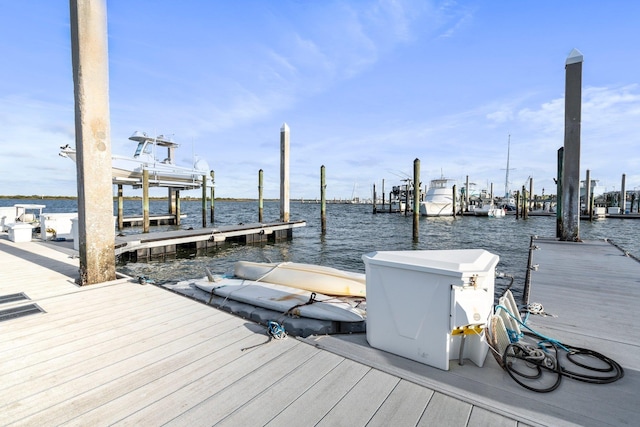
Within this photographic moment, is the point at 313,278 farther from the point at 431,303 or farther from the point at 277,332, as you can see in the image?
the point at 431,303

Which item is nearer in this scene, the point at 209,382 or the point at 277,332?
the point at 209,382

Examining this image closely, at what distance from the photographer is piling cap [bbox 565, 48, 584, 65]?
8367 millimetres

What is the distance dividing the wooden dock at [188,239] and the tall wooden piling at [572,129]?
1253cm

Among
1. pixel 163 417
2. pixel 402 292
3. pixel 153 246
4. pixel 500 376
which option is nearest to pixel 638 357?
pixel 500 376

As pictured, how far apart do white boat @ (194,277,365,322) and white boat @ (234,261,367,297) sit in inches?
5.1

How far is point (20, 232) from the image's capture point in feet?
30.4

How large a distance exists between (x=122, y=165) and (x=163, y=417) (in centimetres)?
2166

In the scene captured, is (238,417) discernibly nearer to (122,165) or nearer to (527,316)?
(527,316)

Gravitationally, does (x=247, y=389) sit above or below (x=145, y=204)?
below

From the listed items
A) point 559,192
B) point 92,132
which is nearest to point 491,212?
point 559,192

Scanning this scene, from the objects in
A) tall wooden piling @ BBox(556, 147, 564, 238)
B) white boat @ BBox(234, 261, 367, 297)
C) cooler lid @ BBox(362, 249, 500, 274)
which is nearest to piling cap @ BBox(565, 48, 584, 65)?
tall wooden piling @ BBox(556, 147, 564, 238)

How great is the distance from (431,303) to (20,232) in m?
12.2

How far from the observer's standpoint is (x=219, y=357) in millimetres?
2438

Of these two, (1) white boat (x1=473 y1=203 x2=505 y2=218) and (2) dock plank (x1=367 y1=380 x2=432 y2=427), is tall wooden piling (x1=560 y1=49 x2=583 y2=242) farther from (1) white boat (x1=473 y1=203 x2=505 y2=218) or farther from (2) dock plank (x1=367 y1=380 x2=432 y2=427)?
(1) white boat (x1=473 y1=203 x2=505 y2=218)
